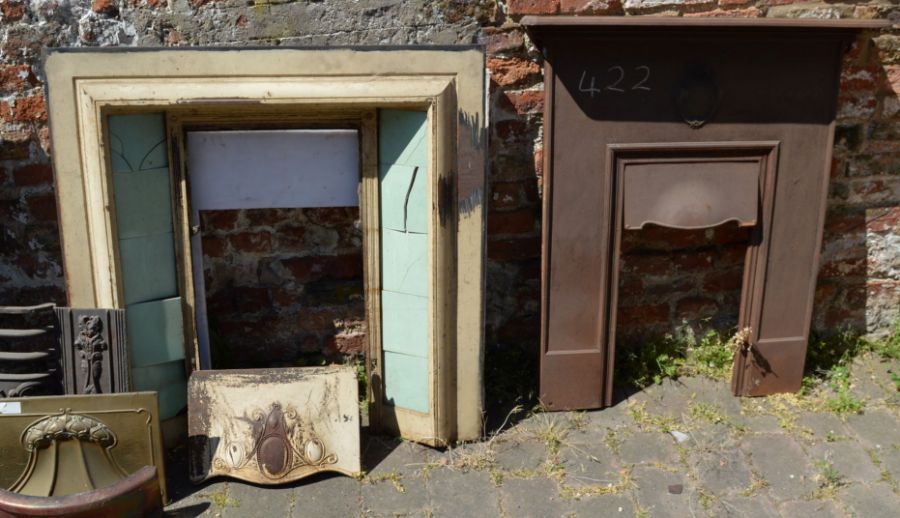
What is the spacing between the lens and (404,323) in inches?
134

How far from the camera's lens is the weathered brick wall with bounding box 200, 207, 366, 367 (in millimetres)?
3723

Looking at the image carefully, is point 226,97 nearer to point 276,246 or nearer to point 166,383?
point 276,246

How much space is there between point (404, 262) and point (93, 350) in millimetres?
1169

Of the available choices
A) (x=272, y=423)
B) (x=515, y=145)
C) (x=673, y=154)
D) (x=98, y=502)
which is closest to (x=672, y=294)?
(x=673, y=154)

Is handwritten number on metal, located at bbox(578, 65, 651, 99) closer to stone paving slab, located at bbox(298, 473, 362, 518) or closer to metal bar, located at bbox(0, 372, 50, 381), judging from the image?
stone paving slab, located at bbox(298, 473, 362, 518)

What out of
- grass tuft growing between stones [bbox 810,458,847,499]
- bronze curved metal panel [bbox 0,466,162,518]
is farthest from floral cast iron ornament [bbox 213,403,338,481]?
grass tuft growing between stones [bbox 810,458,847,499]

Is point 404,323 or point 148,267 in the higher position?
point 148,267

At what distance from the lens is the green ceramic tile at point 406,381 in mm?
3424

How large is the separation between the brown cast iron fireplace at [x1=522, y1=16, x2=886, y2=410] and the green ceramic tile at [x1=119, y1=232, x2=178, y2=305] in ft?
4.71

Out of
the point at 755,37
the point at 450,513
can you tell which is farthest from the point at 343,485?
the point at 755,37

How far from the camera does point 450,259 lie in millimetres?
3279

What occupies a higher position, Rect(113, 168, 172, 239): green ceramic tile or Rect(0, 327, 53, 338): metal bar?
Rect(113, 168, 172, 239): green ceramic tile

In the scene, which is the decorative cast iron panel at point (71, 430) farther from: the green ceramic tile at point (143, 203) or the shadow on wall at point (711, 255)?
the shadow on wall at point (711, 255)

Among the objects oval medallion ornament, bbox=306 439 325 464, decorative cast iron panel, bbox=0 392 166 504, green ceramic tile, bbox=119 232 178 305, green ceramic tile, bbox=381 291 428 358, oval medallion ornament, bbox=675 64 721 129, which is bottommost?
oval medallion ornament, bbox=306 439 325 464
